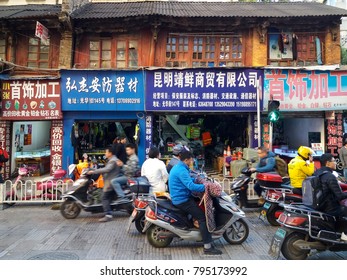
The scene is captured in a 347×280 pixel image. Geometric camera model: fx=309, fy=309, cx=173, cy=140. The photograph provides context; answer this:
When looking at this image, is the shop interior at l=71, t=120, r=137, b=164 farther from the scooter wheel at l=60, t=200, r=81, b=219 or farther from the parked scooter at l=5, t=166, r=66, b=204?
the scooter wheel at l=60, t=200, r=81, b=219

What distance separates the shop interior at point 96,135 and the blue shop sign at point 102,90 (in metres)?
0.82

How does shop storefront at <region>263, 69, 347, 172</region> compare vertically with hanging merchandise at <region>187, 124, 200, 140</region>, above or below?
above

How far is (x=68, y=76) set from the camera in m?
12.3

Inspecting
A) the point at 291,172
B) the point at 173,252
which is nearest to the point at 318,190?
the point at 291,172

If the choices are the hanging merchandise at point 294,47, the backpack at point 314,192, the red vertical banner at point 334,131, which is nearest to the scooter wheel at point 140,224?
the backpack at point 314,192

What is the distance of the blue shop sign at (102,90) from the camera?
484 inches

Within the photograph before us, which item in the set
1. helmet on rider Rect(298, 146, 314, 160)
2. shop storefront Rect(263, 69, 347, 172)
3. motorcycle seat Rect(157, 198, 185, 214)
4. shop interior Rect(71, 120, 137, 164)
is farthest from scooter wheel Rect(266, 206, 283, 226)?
shop interior Rect(71, 120, 137, 164)

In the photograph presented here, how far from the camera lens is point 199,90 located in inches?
484

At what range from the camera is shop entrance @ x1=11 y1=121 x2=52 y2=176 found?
13.5 meters

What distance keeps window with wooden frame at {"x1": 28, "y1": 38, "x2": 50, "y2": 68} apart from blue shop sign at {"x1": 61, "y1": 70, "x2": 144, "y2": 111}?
1378 millimetres

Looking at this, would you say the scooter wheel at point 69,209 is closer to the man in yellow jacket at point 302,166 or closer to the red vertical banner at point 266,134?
the man in yellow jacket at point 302,166

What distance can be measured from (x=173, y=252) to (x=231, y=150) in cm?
873

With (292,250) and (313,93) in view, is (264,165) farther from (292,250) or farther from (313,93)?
(313,93)

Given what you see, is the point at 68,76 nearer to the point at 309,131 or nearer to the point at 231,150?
the point at 231,150
